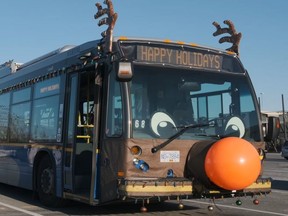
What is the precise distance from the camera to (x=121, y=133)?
759cm

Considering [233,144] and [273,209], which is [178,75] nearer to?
[233,144]

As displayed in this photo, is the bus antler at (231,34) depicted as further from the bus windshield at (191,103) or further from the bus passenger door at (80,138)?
the bus passenger door at (80,138)

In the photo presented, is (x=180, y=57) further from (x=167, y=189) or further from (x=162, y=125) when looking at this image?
(x=167, y=189)

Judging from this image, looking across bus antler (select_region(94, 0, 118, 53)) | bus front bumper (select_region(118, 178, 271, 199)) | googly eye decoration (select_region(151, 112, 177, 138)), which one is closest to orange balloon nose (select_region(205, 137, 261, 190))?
bus front bumper (select_region(118, 178, 271, 199))

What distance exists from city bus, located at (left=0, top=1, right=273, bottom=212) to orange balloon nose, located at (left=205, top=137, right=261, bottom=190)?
15 millimetres

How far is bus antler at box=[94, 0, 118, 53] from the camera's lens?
7.96 meters

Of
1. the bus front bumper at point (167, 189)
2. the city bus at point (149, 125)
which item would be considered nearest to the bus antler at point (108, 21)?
the city bus at point (149, 125)

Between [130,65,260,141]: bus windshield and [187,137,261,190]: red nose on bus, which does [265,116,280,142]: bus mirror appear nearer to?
[130,65,260,141]: bus windshield

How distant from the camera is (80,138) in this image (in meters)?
8.67

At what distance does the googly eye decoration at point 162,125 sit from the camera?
775 centimetres

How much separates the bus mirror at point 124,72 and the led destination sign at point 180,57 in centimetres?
74

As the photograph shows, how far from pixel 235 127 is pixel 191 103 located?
89cm

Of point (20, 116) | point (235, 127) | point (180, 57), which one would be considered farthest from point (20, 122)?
point (235, 127)

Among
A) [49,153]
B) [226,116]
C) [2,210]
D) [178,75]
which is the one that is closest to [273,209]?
[226,116]
